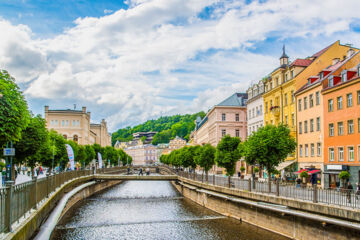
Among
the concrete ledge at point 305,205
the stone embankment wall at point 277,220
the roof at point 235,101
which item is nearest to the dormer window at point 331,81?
the concrete ledge at point 305,205

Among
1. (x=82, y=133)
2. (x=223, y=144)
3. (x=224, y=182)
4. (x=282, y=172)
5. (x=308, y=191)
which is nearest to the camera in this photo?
(x=308, y=191)

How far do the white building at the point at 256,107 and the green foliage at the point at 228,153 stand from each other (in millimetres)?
17445

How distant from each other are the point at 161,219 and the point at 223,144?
1417cm

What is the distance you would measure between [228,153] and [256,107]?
22237 millimetres

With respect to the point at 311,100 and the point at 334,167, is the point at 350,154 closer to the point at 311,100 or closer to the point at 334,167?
the point at 334,167

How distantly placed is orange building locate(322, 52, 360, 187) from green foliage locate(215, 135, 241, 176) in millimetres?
9802

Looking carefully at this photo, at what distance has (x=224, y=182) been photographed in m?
38.3

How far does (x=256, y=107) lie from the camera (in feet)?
218

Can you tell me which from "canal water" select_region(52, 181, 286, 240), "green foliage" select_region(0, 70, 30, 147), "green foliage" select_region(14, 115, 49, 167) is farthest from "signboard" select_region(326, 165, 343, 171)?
"green foliage" select_region(0, 70, 30, 147)

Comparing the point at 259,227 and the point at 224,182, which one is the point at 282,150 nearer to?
the point at 224,182

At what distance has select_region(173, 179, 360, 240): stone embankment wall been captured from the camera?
65.2ft

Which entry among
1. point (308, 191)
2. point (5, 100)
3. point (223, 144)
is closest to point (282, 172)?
point (223, 144)

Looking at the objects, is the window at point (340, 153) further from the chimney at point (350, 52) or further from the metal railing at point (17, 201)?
the metal railing at point (17, 201)

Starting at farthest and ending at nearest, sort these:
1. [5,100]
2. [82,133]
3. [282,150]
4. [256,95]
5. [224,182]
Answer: [82,133]
[256,95]
[224,182]
[282,150]
[5,100]
